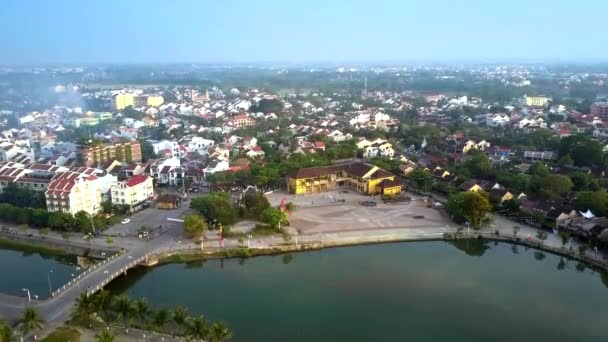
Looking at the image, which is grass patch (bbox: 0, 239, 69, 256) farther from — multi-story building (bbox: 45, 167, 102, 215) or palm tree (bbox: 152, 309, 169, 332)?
palm tree (bbox: 152, 309, 169, 332)

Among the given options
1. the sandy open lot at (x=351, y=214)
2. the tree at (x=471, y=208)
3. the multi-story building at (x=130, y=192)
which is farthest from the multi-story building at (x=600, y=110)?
the multi-story building at (x=130, y=192)

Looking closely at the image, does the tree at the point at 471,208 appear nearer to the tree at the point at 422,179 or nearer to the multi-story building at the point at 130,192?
the tree at the point at 422,179

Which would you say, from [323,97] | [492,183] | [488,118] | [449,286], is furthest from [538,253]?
[323,97]

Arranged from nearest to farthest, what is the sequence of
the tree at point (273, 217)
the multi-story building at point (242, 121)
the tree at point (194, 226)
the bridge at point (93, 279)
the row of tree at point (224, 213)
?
the bridge at point (93, 279), the tree at point (194, 226), the row of tree at point (224, 213), the tree at point (273, 217), the multi-story building at point (242, 121)

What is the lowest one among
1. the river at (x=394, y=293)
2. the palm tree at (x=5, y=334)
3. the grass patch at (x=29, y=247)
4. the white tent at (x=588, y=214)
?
the river at (x=394, y=293)

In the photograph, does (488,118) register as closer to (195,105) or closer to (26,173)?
(195,105)

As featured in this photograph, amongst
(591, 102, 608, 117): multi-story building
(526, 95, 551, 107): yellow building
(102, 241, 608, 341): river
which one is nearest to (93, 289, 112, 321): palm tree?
(102, 241, 608, 341): river

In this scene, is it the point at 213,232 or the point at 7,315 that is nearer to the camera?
the point at 7,315
